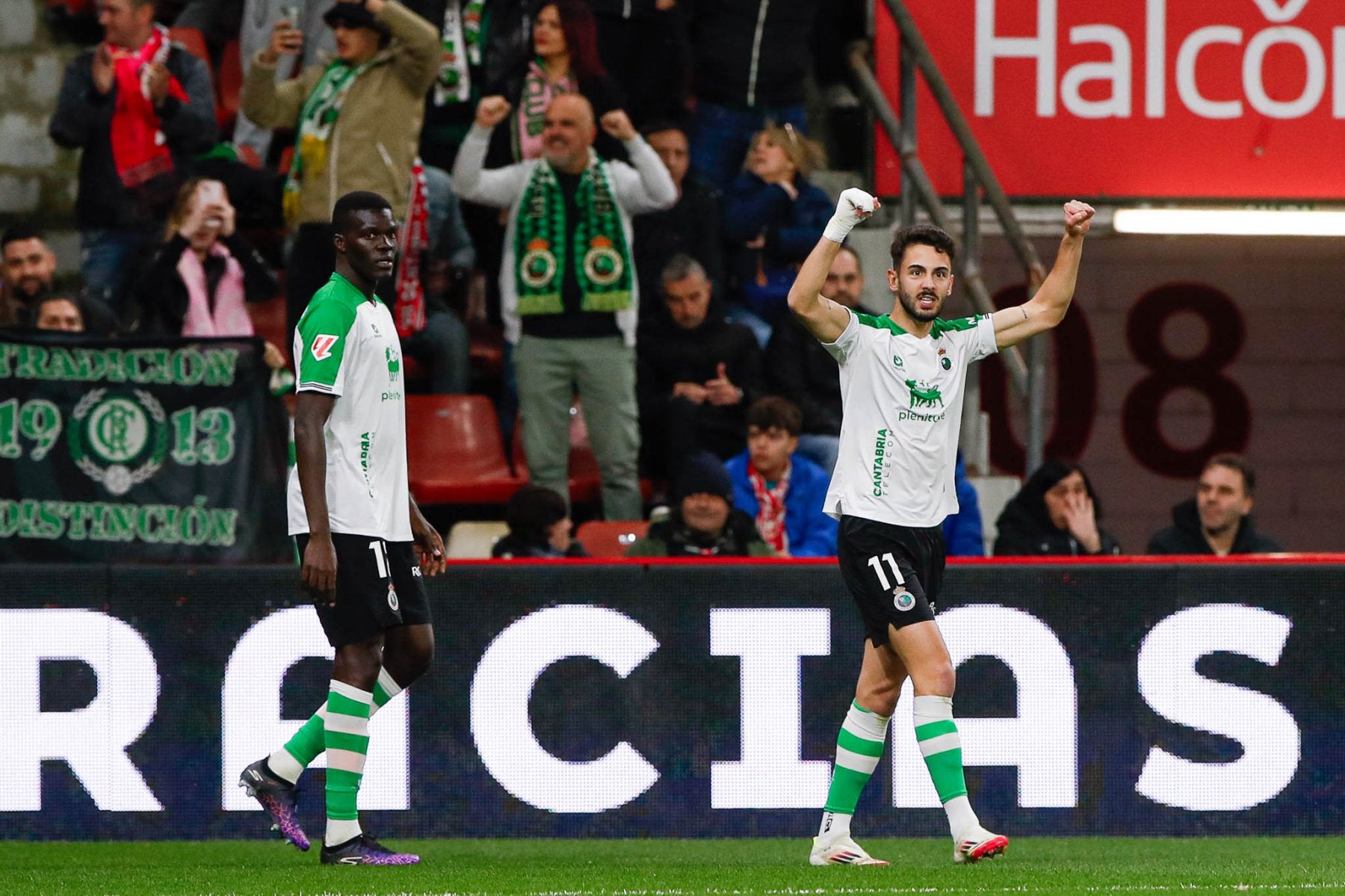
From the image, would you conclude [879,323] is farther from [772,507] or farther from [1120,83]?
[1120,83]

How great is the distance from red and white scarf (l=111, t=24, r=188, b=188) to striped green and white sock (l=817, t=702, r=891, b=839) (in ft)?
18.2

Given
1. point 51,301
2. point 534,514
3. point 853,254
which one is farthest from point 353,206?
point 853,254

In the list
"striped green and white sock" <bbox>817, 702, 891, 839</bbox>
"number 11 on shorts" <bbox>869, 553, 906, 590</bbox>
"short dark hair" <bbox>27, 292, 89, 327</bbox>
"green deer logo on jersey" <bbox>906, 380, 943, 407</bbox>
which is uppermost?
"short dark hair" <bbox>27, 292, 89, 327</bbox>

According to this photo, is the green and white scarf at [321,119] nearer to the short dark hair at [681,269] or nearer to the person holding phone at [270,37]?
the person holding phone at [270,37]

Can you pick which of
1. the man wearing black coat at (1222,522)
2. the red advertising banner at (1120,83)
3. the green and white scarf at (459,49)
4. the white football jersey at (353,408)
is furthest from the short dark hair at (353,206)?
the red advertising banner at (1120,83)

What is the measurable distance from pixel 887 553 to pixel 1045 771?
5.72ft

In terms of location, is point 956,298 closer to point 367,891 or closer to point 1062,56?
point 1062,56

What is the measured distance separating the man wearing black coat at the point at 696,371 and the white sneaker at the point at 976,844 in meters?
3.86

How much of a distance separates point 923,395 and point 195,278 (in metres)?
4.58

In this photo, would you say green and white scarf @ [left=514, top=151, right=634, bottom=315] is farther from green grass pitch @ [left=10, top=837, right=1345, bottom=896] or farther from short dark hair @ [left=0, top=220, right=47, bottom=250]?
green grass pitch @ [left=10, top=837, right=1345, bottom=896]

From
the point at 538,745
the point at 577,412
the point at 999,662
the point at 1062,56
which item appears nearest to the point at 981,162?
the point at 1062,56

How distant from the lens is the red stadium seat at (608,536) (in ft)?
31.4

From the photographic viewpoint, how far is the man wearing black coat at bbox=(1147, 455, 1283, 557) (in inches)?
365

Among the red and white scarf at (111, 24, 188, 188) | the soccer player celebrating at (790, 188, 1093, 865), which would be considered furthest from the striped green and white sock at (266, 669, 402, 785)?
the red and white scarf at (111, 24, 188, 188)
